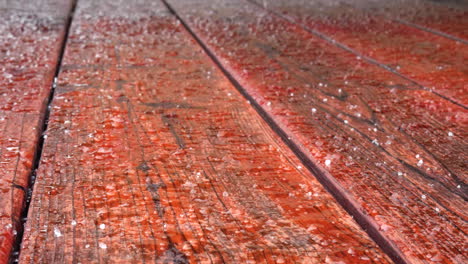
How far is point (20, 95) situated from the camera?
0.93m

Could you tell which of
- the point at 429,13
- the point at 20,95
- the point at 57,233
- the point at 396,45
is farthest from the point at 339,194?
the point at 429,13

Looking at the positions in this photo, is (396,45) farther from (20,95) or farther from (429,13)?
(20,95)

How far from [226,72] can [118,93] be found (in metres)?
0.27

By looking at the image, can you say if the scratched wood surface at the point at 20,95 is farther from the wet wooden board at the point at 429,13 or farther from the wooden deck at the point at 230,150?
the wet wooden board at the point at 429,13

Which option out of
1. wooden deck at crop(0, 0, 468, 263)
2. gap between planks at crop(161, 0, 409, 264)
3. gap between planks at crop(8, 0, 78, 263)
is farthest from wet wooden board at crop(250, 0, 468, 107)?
gap between planks at crop(8, 0, 78, 263)

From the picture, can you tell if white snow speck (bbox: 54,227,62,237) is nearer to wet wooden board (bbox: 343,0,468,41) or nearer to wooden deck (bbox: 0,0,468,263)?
wooden deck (bbox: 0,0,468,263)

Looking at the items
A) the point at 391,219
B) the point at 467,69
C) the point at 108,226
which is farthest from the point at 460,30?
the point at 108,226

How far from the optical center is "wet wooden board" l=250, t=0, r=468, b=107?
1.09 metres

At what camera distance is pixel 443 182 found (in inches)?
24.7

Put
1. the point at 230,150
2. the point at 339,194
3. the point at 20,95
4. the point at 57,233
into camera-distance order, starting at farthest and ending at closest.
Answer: the point at 20,95 → the point at 230,150 → the point at 339,194 → the point at 57,233

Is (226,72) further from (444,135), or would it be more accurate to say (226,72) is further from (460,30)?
(460,30)

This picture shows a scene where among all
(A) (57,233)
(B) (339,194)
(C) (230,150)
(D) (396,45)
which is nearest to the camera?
(A) (57,233)

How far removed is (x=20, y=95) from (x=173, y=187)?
0.48 meters

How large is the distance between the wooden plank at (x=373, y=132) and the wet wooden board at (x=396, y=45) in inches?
2.0
